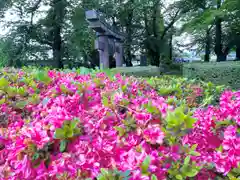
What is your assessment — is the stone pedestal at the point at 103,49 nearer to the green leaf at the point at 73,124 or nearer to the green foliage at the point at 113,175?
the green leaf at the point at 73,124

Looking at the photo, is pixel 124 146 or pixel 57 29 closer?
pixel 124 146

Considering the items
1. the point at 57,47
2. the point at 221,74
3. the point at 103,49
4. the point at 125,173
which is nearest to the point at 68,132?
the point at 125,173

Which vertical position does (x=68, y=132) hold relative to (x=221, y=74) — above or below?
above

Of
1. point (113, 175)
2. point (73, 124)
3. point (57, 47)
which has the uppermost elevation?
point (57, 47)

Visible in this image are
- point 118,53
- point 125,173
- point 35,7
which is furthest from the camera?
point 35,7

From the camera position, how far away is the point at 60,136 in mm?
997

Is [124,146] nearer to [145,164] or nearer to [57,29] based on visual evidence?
[145,164]

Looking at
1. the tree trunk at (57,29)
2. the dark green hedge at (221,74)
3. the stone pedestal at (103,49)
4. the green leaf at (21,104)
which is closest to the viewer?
the green leaf at (21,104)

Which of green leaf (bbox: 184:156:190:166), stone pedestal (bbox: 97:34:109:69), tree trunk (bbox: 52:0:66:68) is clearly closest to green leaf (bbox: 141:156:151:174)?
green leaf (bbox: 184:156:190:166)

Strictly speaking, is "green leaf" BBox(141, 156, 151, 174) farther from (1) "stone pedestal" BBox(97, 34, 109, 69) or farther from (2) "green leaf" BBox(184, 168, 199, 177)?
(1) "stone pedestal" BBox(97, 34, 109, 69)

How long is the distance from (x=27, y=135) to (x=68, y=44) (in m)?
14.2

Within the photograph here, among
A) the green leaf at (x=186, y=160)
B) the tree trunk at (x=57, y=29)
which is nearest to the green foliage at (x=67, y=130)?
the green leaf at (x=186, y=160)

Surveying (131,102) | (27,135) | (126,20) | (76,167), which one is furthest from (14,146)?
(126,20)

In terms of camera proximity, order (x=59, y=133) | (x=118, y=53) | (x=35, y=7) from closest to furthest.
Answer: (x=59, y=133)
(x=118, y=53)
(x=35, y=7)
